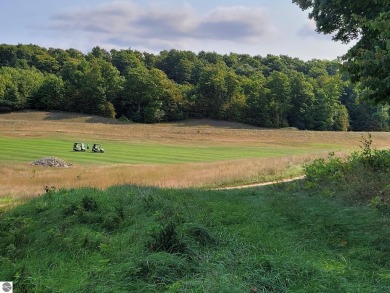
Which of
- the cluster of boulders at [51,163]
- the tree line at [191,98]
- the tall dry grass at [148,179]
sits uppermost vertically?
the tree line at [191,98]

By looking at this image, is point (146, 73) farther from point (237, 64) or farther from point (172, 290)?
point (172, 290)

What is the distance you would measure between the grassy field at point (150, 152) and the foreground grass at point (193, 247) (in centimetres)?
887

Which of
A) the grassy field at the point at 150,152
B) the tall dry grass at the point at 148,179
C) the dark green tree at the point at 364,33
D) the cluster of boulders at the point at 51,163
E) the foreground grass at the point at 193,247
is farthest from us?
the cluster of boulders at the point at 51,163

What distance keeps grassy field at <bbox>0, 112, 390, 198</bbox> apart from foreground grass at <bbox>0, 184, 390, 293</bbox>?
887 centimetres

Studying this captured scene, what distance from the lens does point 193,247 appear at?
6332 millimetres

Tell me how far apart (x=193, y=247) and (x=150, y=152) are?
40176 mm

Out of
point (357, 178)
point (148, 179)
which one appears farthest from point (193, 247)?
point (148, 179)

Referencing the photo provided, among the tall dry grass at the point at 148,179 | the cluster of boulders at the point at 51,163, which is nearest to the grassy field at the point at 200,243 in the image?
the tall dry grass at the point at 148,179

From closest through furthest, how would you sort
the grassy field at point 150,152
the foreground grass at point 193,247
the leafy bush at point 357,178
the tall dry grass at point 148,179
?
the foreground grass at point 193,247
the leafy bush at point 357,178
the tall dry grass at point 148,179
the grassy field at point 150,152

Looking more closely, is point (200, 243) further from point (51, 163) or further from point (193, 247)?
point (51, 163)

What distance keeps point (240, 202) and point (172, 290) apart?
22.1 feet

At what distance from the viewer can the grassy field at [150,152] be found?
21.5m

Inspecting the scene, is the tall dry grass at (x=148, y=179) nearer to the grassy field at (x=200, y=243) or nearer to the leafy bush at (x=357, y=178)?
the leafy bush at (x=357, y=178)

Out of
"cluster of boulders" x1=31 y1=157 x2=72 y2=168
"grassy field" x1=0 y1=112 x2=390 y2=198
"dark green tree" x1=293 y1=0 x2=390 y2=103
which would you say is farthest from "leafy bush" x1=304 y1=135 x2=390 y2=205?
"cluster of boulders" x1=31 y1=157 x2=72 y2=168
